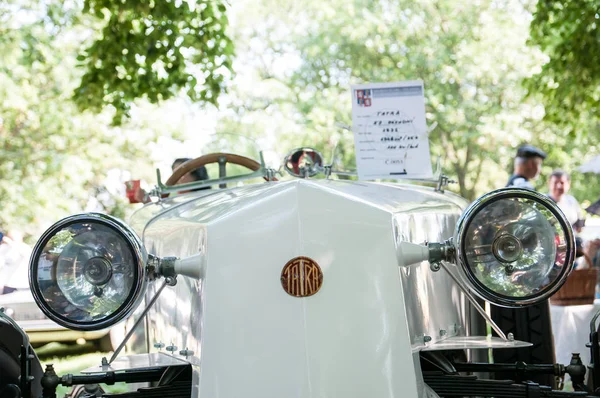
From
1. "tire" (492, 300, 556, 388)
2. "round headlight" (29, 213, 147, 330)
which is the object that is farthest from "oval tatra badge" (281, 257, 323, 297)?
"tire" (492, 300, 556, 388)

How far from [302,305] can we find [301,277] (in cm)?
8

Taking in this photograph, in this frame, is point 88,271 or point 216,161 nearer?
point 88,271

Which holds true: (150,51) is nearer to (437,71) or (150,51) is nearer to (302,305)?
(302,305)

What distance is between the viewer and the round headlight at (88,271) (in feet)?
8.24

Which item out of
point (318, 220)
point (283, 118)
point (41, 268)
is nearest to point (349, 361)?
point (318, 220)

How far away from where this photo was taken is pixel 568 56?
31.4 ft

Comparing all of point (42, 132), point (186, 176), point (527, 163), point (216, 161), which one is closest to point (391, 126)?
point (216, 161)

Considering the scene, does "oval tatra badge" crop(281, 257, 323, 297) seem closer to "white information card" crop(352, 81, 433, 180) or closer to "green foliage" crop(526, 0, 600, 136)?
"white information card" crop(352, 81, 433, 180)

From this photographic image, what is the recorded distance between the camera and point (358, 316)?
2.35 meters

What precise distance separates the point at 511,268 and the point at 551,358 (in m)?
1.73

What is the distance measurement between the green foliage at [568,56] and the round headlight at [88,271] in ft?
25.2

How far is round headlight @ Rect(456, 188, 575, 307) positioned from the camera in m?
2.56

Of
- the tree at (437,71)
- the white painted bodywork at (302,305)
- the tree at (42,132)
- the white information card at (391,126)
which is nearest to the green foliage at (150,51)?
the white information card at (391,126)

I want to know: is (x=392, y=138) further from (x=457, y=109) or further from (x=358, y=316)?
(x=457, y=109)
